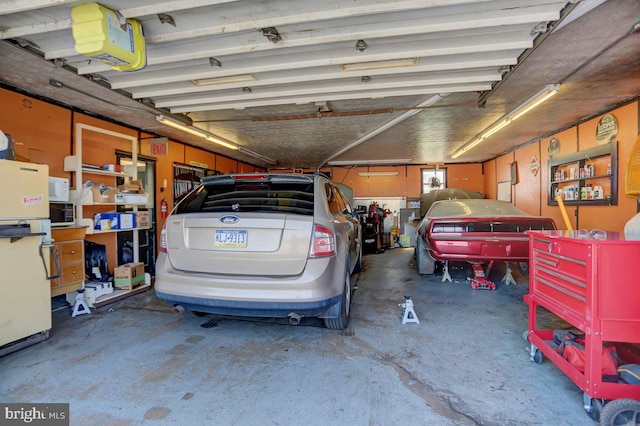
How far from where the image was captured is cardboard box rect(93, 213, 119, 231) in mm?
4359

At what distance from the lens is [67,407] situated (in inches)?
72.7

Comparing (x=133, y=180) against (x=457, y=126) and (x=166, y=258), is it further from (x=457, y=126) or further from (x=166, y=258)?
(x=457, y=126)

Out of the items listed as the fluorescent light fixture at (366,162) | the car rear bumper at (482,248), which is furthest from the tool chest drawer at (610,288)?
the fluorescent light fixture at (366,162)

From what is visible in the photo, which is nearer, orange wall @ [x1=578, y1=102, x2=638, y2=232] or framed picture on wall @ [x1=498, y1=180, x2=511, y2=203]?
orange wall @ [x1=578, y1=102, x2=638, y2=232]

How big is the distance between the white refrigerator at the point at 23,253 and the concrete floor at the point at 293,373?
222 mm

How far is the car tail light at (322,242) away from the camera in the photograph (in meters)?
Result: 2.34

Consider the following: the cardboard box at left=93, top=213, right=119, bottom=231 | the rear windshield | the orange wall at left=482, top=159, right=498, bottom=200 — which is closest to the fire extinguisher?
the cardboard box at left=93, top=213, right=119, bottom=231

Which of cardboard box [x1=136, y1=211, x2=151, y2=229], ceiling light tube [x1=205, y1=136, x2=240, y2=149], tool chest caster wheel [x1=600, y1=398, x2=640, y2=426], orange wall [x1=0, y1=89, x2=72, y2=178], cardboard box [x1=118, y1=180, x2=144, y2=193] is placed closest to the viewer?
tool chest caster wheel [x1=600, y1=398, x2=640, y2=426]

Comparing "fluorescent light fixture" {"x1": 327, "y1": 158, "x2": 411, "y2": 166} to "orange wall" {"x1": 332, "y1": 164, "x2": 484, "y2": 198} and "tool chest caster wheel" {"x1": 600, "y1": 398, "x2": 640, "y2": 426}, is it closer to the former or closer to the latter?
"orange wall" {"x1": 332, "y1": 164, "x2": 484, "y2": 198}

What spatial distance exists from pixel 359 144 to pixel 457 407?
6531 millimetres

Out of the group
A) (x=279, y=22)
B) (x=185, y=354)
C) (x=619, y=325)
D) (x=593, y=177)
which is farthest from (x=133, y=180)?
(x=593, y=177)

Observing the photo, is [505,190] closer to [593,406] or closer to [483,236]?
[483,236]

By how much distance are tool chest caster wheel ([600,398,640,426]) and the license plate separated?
235 cm

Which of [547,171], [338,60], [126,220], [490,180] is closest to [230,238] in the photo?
[338,60]
